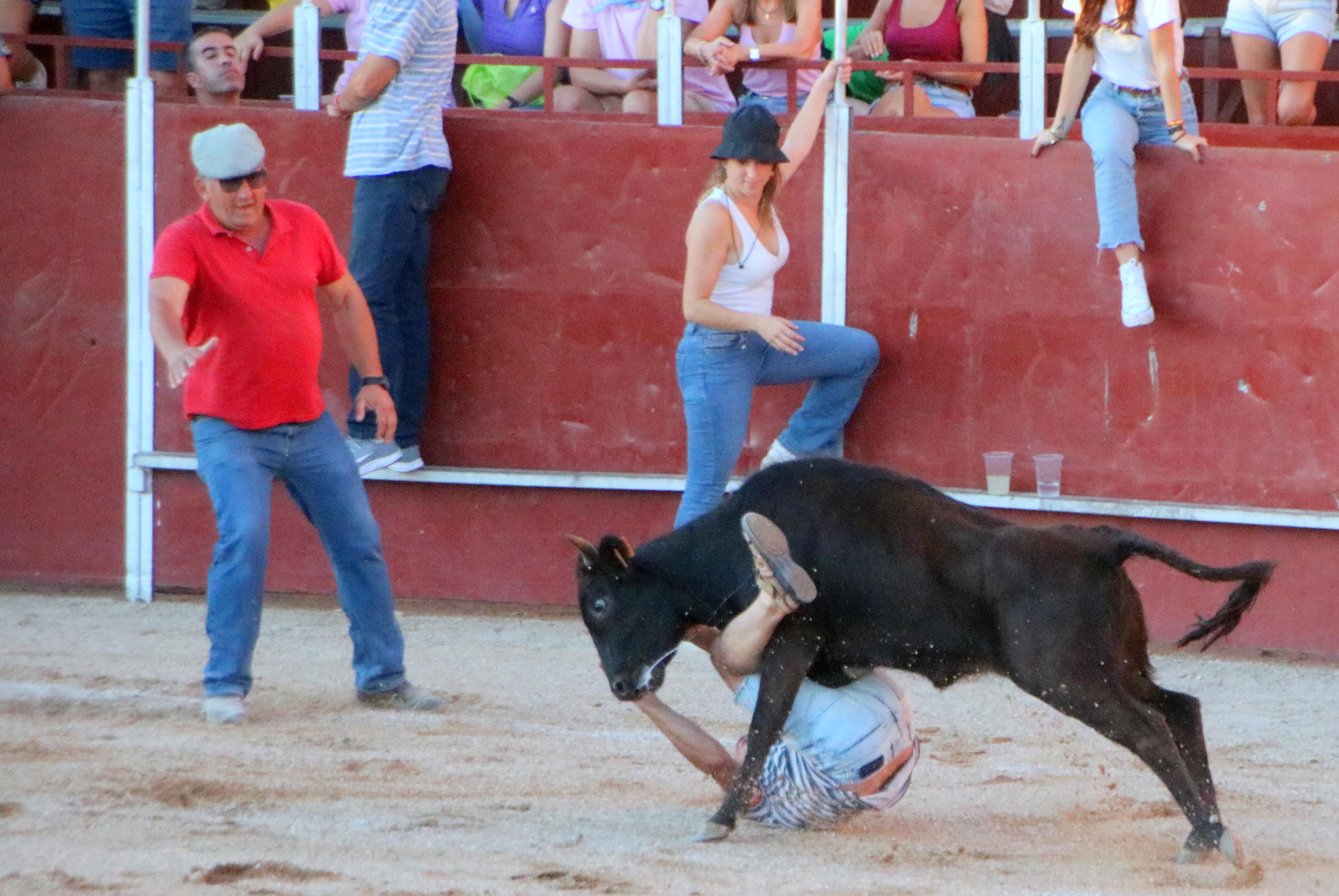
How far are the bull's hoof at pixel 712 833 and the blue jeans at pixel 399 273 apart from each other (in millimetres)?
2921

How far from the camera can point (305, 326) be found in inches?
215

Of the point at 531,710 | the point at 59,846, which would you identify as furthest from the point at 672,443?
the point at 59,846

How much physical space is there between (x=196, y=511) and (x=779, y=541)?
403cm

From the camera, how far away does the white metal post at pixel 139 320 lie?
7.25 m

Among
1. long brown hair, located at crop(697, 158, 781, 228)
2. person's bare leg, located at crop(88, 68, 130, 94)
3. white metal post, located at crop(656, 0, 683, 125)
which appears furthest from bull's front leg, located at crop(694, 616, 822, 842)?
person's bare leg, located at crop(88, 68, 130, 94)

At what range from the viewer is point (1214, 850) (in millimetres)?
4125

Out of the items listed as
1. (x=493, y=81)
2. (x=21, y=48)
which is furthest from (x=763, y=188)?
(x=21, y=48)

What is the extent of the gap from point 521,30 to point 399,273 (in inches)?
74.7

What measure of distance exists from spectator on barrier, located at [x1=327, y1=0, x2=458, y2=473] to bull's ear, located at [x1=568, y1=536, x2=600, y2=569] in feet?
7.39

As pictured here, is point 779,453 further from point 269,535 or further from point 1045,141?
point 269,535

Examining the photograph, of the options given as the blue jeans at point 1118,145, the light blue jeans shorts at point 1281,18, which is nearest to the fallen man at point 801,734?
the blue jeans at point 1118,145

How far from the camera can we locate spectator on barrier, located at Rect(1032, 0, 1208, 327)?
6344 millimetres

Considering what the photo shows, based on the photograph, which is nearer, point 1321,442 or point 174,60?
point 1321,442

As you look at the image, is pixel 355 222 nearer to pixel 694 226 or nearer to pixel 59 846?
pixel 694 226
